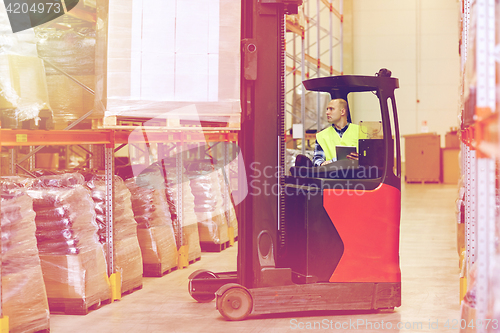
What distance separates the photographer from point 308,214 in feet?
13.4

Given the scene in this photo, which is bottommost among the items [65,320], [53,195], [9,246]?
[65,320]

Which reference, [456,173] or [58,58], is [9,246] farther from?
[456,173]

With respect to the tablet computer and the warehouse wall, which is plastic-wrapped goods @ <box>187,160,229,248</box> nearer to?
the tablet computer

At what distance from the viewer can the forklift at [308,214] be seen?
4.06 metres

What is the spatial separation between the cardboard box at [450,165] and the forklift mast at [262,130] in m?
14.2

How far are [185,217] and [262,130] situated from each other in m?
2.60

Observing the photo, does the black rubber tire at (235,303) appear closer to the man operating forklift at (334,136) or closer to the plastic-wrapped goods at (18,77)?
the man operating forklift at (334,136)

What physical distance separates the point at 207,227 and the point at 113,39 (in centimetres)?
356

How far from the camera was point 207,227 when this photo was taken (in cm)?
702

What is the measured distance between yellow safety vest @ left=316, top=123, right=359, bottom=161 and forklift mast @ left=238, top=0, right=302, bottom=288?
18.6 inches

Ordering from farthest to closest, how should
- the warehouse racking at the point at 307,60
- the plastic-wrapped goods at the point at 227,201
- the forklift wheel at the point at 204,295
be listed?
the warehouse racking at the point at 307,60
the plastic-wrapped goods at the point at 227,201
the forklift wheel at the point at 204,295

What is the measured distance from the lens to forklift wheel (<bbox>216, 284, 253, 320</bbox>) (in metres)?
4.05

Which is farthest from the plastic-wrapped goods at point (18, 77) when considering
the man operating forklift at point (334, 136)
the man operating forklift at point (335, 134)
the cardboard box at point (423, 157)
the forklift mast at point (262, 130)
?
the cardboard box at point (423, 157)

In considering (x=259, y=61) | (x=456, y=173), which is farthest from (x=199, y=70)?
(x=456, y=173)
